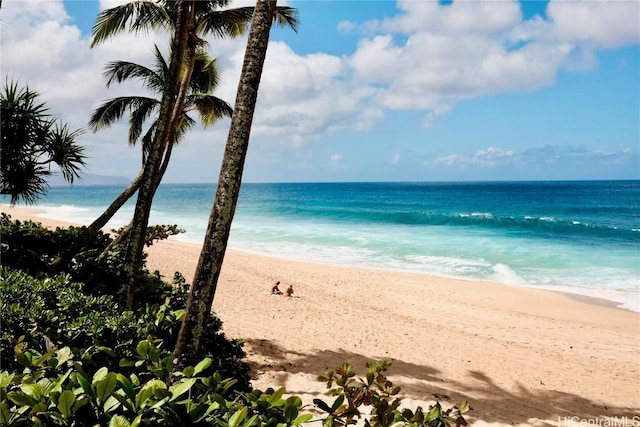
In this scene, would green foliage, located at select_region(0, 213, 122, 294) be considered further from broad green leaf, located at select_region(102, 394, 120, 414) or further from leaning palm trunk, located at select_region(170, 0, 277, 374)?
broad green leaf, located at select_region(102, 394, 120, 414)

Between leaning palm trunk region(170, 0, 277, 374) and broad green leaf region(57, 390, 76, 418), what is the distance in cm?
221

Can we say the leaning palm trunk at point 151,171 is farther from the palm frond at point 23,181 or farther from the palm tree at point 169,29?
the palm frond at point 23,181

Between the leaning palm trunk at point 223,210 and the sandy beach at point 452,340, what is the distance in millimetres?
2727

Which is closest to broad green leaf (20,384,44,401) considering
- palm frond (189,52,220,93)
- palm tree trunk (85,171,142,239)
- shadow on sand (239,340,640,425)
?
shadow on sand (239,340,640,425)

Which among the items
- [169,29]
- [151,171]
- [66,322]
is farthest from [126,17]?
[66,322]

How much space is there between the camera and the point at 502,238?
33531mm

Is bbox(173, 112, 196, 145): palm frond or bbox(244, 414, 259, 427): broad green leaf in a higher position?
bbox(173, 112, 196, 145): palm frond

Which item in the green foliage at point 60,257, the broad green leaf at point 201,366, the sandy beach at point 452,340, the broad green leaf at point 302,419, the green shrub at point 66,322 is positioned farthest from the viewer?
the sandy beach at point 452,340

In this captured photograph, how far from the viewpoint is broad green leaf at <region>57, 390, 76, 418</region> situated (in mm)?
1682

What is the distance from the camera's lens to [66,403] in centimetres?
169

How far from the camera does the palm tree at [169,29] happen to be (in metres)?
6.21

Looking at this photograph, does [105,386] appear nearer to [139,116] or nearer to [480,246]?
[139,116]

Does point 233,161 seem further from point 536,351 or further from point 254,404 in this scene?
point 536,351

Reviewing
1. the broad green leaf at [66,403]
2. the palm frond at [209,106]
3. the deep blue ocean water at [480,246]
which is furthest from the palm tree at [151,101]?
the deep blue ocean water at [480,246]
